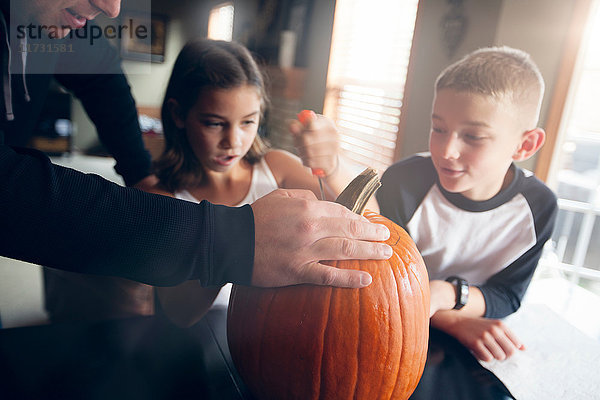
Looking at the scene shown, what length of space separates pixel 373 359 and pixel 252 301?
0.38 feet

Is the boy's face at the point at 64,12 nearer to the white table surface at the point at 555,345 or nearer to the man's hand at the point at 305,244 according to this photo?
the man's hand at the point at 305,244

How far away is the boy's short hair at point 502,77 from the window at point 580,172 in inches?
1.5

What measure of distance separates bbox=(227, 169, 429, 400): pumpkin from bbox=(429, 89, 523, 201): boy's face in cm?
12

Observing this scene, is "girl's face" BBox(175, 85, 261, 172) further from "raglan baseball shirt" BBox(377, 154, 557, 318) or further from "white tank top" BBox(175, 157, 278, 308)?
"raglan baseball shirt" BBox(377, 154, 557, 318)

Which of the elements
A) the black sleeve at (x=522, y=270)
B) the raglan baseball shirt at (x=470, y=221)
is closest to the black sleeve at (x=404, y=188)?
the raglan baseball shirt at (x=470, y=221)

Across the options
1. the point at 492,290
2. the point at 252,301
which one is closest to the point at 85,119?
the point at 252,301

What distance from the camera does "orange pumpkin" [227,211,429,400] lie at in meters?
0.34

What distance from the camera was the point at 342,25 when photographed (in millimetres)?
434

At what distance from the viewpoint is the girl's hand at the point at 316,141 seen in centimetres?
41

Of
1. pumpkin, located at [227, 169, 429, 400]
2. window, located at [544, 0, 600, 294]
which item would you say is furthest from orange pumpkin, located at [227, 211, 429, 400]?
window, located at [544, 0, 600, 294]

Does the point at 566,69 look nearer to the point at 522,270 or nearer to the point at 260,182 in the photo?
the point at 522,270

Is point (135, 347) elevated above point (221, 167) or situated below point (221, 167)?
below

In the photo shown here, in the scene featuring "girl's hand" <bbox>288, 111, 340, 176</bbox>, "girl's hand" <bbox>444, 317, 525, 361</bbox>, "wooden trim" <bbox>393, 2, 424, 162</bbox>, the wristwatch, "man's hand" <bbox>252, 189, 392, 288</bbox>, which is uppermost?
"wooden trim" <bbox>393, 2, 424, 162</bbox>

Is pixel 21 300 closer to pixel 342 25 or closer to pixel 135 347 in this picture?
pixel 135 347
